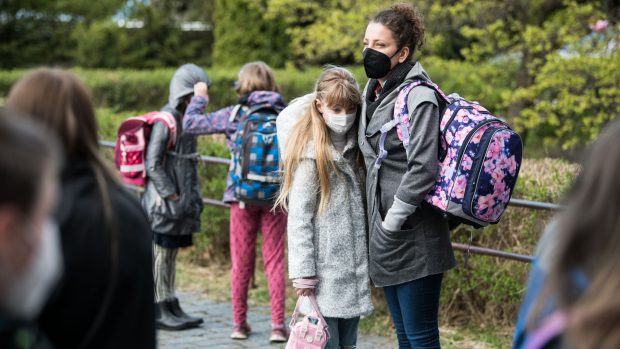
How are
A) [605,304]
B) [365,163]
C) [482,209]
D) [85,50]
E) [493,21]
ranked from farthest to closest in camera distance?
[85,50] < [493,21] < [365,163] < [482,209] < [605,304]

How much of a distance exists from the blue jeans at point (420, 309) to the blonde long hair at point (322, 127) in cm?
62

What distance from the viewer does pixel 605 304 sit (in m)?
1.89

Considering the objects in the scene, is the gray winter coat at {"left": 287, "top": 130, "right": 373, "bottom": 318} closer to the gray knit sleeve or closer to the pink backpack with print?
the gray knit sleeve

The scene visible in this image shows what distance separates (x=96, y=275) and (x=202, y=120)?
3854 mm

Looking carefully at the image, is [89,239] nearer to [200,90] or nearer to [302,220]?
[302,220]

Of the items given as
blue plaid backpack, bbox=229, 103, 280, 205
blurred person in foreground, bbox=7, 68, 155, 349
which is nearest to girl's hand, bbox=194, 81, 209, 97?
blue plaid backpack, bbox=229, 103, 280, 205

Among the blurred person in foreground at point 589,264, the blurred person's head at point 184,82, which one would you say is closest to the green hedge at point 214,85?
the blurred person's head at point 184,82

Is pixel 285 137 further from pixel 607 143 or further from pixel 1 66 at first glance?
pixel 1 66

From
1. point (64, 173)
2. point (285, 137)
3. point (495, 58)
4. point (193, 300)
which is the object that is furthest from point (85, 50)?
point (64, 173)

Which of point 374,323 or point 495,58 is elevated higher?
point 495,58

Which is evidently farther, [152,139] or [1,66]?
[1,66]

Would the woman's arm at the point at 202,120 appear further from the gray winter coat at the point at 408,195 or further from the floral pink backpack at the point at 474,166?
the floral pink backpack at the point at 474,166

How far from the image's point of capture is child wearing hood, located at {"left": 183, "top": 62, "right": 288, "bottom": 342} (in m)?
6.25

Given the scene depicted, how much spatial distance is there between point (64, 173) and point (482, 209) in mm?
2159
